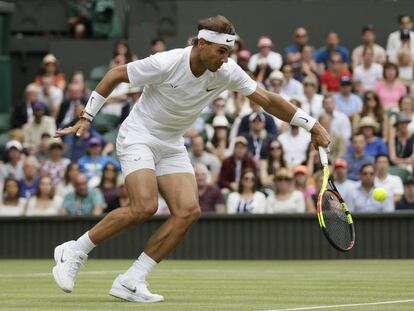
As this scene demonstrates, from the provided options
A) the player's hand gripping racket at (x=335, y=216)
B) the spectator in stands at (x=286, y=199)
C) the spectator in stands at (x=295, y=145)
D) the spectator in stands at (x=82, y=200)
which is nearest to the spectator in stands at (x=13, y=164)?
the spectator in stands at (x=82, y=200)

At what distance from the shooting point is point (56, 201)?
16.9 m

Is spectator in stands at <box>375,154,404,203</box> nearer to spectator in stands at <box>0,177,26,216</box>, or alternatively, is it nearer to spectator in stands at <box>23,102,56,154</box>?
A: spectator in stands at <box>0,177,26,216</box>

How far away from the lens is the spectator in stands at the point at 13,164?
17.6m

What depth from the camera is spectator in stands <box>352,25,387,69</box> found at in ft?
62.3

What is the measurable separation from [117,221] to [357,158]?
8424 millimetres

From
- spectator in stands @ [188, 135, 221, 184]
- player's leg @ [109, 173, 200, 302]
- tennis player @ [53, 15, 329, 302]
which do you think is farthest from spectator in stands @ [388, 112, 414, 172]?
player's leg @ [109, 173, 200, 302]

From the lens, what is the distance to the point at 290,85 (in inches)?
725

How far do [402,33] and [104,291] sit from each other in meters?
10.3

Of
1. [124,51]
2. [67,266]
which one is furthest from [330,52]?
[67,266]

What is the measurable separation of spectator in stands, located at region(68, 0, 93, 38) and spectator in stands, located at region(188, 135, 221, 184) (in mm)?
5005

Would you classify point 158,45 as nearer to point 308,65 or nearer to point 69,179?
point 308,65

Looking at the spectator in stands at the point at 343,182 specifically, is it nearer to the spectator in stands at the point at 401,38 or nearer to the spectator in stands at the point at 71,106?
the spectator in stands at the point at 401,38

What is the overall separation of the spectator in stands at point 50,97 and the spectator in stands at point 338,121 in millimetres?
4263

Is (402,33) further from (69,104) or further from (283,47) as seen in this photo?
(69,104)
